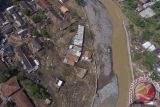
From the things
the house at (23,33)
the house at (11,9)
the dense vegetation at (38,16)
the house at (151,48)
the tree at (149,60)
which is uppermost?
the house at (11,9)

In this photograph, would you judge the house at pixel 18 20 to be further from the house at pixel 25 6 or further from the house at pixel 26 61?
the house at pixel 26 61

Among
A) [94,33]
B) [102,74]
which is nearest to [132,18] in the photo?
[94,33]

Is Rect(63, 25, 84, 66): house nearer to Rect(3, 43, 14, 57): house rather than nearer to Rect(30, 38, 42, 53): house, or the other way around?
Rect(30, 38, 42, 53): house

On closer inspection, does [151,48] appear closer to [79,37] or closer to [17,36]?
[79,37]

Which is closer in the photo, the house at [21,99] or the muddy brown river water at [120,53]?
the house at [21,99]

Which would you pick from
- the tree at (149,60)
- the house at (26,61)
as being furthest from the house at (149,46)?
the house at (26,61)

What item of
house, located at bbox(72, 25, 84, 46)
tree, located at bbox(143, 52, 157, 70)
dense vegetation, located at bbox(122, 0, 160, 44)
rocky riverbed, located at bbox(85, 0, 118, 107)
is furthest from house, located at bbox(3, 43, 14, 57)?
tree, located at bbox(143, 52, 157, 70)

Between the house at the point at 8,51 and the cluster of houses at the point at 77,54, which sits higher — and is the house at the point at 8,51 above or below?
above

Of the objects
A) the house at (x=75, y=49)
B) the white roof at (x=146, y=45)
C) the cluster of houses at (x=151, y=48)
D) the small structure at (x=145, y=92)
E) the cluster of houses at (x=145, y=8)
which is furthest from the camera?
the cluster of houses at (x=145, y=8)
